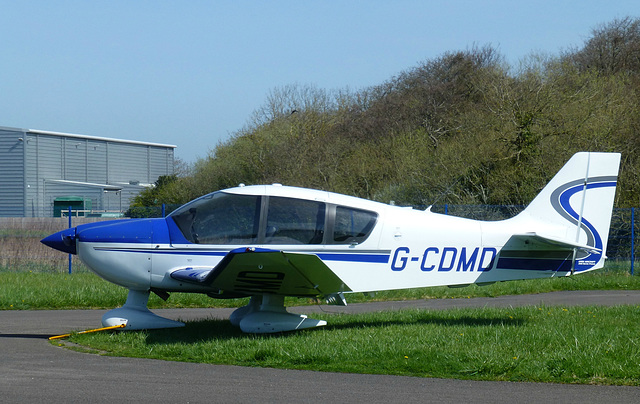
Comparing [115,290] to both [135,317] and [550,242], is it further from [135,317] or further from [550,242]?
[550,242]

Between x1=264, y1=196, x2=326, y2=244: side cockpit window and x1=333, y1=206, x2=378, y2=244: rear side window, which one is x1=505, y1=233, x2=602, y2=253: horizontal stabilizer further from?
x1=264, y1=196, x2=326, y2=244: side cockpit window

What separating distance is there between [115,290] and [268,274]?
660 cm

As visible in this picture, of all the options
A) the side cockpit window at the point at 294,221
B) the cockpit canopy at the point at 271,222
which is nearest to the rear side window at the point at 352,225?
the cockpit canopy at the point at 271,222

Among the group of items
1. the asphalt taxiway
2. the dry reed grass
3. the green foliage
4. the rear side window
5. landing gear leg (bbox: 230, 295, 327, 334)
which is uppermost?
the green foliage

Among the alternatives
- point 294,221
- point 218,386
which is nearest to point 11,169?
point 294,221

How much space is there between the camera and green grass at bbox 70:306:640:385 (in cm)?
656

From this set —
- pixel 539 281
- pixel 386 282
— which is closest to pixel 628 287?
pixel 539 281

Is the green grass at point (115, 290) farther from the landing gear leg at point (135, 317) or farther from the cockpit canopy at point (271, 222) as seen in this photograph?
the landing gear leg at point (135, 317)

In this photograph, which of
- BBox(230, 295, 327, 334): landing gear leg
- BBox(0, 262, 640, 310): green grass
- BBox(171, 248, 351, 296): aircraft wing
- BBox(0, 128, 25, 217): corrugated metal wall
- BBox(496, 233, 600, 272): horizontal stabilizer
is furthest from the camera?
BBox(0, 128, 25, 217): corrugated metal wall

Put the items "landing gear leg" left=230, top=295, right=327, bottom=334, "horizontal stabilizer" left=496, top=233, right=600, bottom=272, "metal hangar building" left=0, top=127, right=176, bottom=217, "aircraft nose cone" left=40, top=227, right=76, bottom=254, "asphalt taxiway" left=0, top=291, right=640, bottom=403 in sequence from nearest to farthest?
"asphalt taxiway" left=0, top=291, right=640, bottom=403
"landing gear leg" left=230, top=295, right=327, bottom=334
"aircraft nose cone" left=40, top=227, right=76, bottom=254
"horizontal stabilizer" left=496, top=233, right=600, bottom=272
"metal hangar building" left=0, top=127, right=176, bottom=217

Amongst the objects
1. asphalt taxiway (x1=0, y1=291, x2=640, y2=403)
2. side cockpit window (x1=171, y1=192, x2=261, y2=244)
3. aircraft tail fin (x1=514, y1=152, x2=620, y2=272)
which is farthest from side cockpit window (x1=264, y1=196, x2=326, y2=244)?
aircraft tail fin (x1=514, y1=152, x2=620, y2=272)

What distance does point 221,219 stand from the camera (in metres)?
8.69

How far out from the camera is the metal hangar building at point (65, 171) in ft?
175

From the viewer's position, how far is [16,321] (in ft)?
34.7
